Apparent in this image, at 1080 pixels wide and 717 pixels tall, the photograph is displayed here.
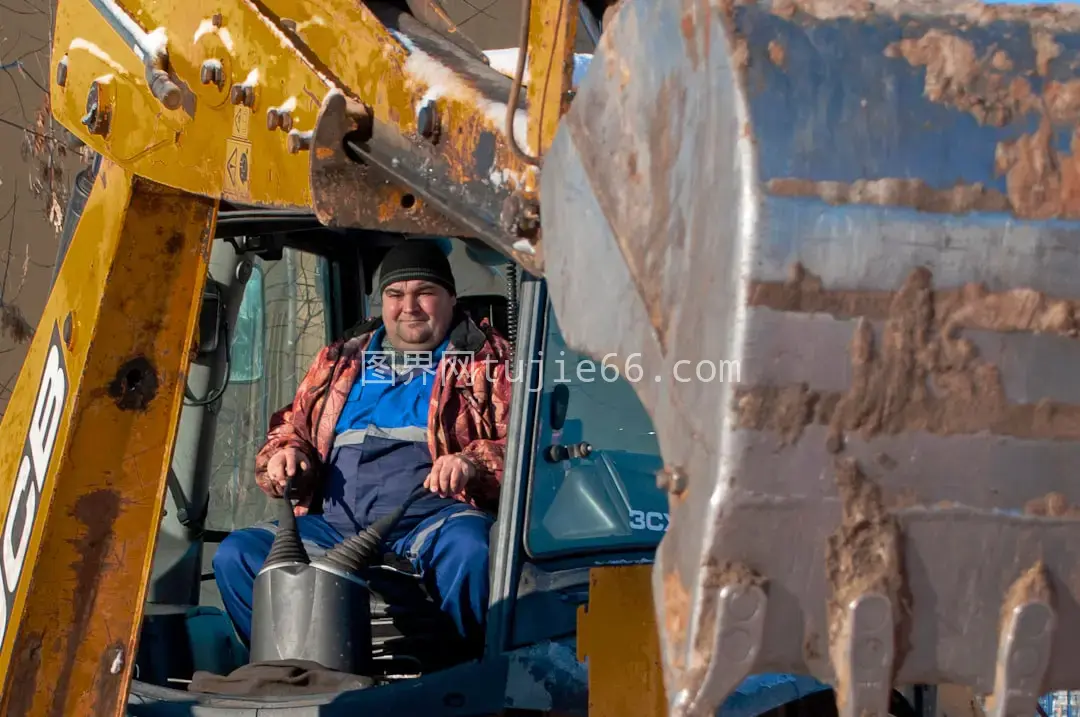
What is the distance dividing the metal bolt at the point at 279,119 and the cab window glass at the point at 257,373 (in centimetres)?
204

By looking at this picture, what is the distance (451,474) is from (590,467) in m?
0.36

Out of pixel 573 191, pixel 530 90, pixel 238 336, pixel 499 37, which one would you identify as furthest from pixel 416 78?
pixel 499 37

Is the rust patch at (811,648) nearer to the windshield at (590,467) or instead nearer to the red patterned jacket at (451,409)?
the windshield at (590,467)

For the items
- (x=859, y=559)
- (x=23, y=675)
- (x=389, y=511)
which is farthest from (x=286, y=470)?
(x=859, y=559)

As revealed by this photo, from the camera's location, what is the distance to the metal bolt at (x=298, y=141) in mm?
1885

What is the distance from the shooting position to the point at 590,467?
308cm

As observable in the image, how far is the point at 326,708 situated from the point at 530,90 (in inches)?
61.2

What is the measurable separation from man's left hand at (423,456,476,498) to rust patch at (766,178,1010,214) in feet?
7.25

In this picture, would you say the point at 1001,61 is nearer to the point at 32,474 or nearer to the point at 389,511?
the point at 32,474

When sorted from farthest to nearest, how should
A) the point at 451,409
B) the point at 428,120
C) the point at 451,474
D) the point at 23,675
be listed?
the point at 451,409, the point at 451,474, the point at 23,675, the point at 428,120

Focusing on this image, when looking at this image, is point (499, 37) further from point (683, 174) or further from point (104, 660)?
point (683, 174)

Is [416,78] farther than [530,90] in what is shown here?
Yes

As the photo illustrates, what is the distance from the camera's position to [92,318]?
7.39 feet

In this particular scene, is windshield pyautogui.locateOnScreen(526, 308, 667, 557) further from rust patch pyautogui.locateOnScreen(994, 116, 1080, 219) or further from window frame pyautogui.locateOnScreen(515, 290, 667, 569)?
A: rust patch pyautogui.locateOnScreen(994, 116, 1080, 219)
